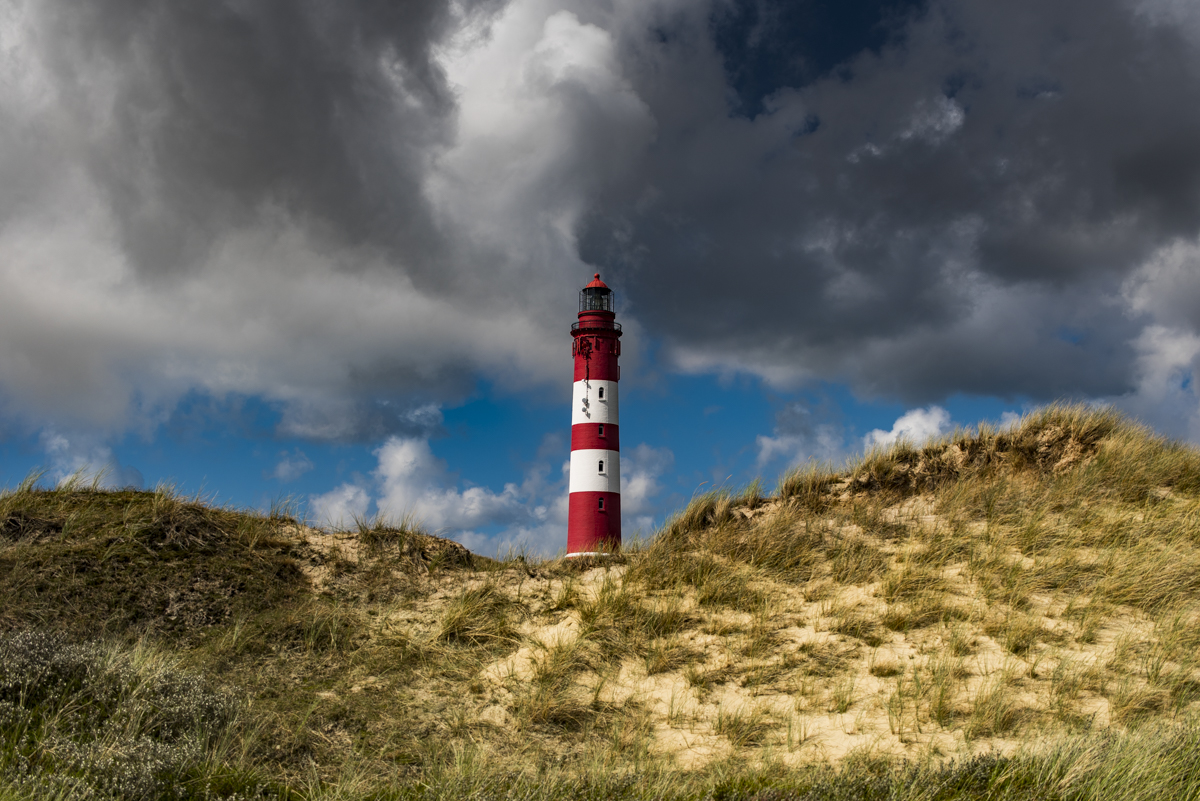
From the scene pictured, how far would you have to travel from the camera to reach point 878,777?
606 cm

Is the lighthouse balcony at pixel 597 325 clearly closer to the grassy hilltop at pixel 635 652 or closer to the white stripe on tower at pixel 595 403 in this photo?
the white stripe on tower at pixel 595 403

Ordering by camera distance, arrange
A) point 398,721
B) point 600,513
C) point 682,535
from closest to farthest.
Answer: point 398,721
point 682,535
point 600,513

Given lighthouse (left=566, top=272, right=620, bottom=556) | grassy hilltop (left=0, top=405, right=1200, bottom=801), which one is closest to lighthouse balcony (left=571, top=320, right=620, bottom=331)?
lighthouse (left=566, top=272, right=620, bottom=556)

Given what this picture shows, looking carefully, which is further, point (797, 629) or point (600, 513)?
point (600, 513)

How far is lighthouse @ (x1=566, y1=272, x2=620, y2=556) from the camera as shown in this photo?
2606 centimetres

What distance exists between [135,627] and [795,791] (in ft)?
25.2

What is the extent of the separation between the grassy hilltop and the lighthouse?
12.9m

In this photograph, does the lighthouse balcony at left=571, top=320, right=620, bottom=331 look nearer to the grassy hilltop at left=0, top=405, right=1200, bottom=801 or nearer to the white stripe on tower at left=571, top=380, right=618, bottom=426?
the white stripe on tower at left=571, top=380, right=618, bottom=426

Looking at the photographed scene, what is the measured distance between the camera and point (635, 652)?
29.3 ft

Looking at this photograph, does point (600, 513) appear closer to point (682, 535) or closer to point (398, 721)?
point (682, 535)

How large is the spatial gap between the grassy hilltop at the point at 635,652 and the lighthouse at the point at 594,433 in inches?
508

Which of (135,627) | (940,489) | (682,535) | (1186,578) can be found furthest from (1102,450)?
(135,627)

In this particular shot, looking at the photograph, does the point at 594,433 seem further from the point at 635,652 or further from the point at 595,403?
the point at 635,652

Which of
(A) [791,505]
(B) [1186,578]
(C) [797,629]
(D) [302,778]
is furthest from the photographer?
(A) [791,505]
